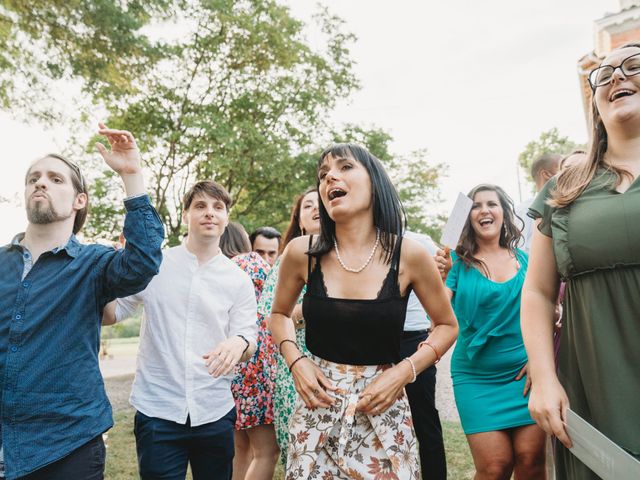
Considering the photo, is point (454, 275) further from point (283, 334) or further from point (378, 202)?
point (283, 334)

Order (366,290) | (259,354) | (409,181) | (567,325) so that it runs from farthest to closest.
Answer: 1. (409,181)
2. (259,354)
3. (366,290)
4. (567,325)

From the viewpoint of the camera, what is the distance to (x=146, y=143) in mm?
12773

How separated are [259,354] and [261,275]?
71 cm

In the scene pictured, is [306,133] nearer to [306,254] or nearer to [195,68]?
[195,68]

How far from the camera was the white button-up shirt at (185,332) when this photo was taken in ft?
9.36

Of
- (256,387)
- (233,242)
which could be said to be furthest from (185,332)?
(233,242)

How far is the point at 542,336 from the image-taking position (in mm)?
1911

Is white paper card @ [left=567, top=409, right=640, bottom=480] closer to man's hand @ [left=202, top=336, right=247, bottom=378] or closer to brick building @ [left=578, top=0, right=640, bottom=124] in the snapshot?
man's hand @ [left=202, top=336, right=247, bottom=378]

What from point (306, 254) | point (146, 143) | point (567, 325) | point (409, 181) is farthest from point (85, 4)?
point (409, 181)

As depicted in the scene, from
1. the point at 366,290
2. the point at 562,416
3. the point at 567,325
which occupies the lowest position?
the point at 562,416

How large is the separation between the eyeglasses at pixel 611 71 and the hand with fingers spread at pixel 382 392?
4.42 ft

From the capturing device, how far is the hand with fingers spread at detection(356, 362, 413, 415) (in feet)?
6.35

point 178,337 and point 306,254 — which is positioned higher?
point 306,254

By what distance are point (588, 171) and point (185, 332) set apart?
228 centimetres
